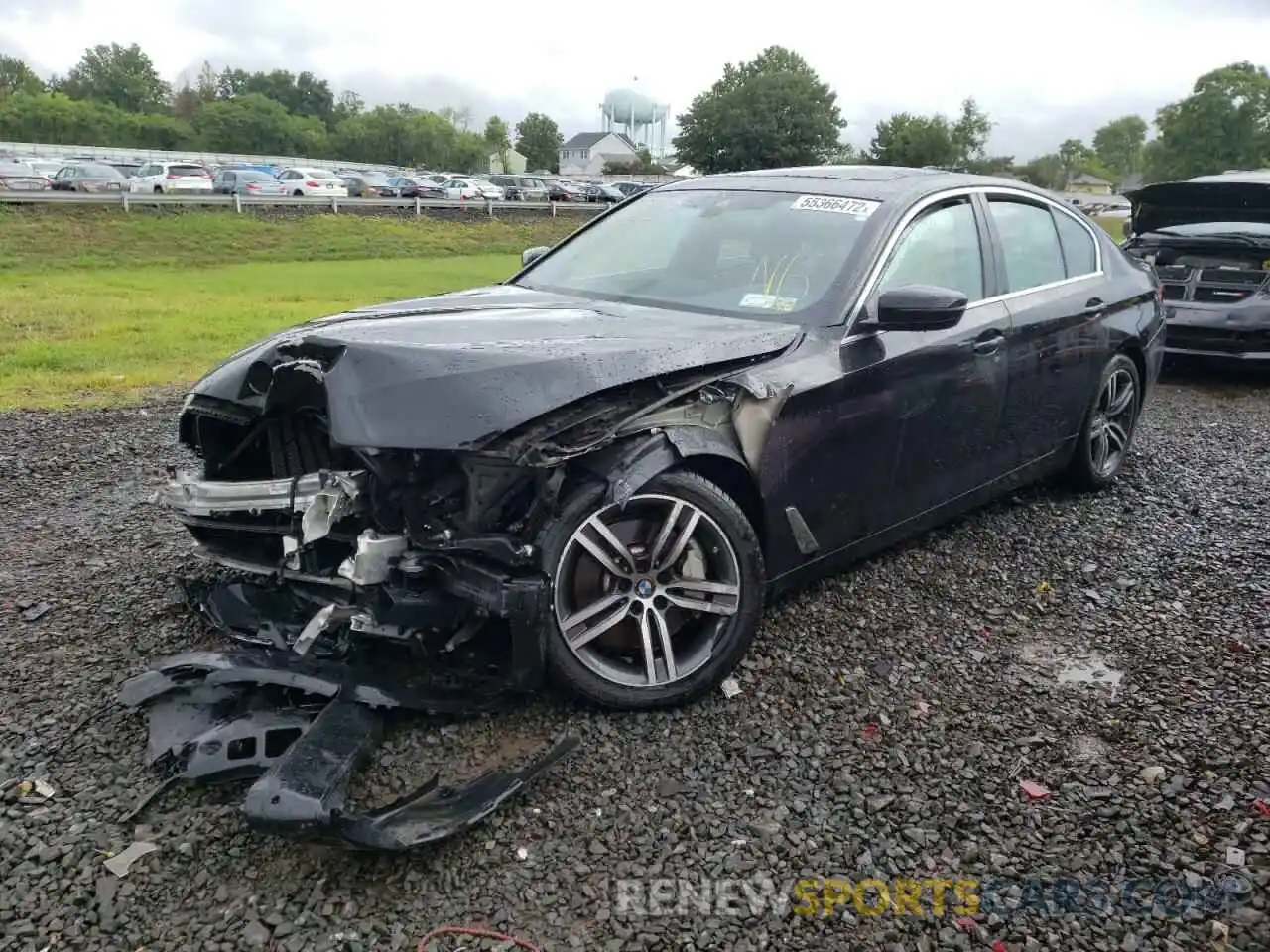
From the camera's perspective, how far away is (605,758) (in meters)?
2.96

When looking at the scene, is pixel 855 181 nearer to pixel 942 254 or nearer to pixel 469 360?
pixel 942 254

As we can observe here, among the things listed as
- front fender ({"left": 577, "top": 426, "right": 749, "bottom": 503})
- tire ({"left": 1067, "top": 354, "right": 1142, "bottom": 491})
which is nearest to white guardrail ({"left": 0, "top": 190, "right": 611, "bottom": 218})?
tire ({"left": 1067, "top": 354, "right": 1142, "bottom": 491})

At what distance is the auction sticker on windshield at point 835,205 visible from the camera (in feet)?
13.3

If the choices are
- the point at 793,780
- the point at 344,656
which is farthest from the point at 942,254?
the point at 344,656

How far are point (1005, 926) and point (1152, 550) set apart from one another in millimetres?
2915

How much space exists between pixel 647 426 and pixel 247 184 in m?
34.2

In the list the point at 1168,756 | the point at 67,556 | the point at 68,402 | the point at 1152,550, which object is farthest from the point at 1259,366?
the point at 68,402

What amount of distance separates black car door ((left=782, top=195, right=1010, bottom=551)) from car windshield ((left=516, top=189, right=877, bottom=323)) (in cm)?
24

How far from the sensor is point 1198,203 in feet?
29.7

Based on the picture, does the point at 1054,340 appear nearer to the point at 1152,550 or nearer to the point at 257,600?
the point at 1152,550

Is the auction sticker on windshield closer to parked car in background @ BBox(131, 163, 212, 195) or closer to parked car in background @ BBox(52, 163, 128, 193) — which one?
parked car in background @ BBox(131, 163, 212, 195)

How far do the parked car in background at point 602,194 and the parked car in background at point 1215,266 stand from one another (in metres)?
34.5

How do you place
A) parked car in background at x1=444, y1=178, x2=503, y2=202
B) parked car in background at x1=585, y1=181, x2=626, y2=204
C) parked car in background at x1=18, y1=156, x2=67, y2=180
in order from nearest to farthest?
parked car in background at x1=18, y1=156, x2=67, y2=180 < parked car in background at x1=444, y1=178, x2=503, y2=202 < parked car in background at x1=585, y1=181, x2=626, y2=204

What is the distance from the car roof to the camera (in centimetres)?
422
